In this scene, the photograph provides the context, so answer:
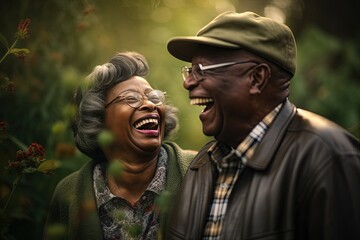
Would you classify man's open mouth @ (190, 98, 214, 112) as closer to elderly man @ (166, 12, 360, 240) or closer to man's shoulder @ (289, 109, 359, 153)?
elderly man @ (166, 12, 360, 240)

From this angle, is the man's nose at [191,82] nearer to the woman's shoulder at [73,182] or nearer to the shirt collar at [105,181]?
the shirt collar at [105,181]

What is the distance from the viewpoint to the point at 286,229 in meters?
2.54

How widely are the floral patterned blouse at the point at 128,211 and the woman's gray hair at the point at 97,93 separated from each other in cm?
32

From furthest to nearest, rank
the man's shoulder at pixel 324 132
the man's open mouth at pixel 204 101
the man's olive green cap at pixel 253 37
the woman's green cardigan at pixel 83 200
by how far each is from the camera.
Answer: the woman's green cardigan at pixel 83 200 → the man's open mouth at pixel 204 101 → the man's olive green cap at pixel 253 37 → the man's shoulder at pixel 324 132

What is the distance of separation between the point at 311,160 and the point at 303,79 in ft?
20.5

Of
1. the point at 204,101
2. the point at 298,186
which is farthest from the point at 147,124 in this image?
the point at 298,186

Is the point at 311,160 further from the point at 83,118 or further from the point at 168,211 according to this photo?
the point at 83,118

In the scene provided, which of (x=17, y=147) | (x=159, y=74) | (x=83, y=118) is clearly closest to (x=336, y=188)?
(x=83, y=118)

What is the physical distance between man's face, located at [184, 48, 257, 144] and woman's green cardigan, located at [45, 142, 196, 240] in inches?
34.0

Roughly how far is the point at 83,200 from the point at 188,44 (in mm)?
1378

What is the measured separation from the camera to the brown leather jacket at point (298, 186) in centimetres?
247

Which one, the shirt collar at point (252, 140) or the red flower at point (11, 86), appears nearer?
the shirt collar at point (252, 140)

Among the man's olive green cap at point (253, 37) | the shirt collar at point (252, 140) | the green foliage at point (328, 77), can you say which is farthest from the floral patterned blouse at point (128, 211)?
the green foliage at point (328, 77)

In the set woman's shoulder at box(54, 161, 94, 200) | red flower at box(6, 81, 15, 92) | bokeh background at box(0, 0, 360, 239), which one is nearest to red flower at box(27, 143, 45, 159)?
bokeh background at box(0, 0, 360, 239)
